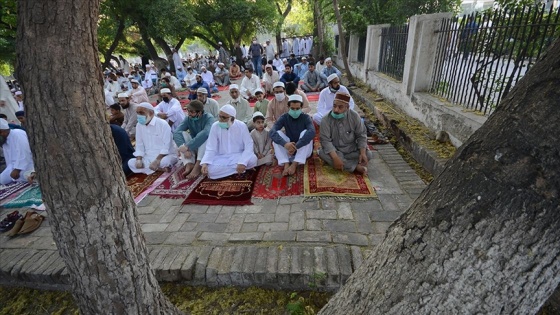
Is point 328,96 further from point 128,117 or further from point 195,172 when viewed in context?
point 128,117

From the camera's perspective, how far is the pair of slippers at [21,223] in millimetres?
3059

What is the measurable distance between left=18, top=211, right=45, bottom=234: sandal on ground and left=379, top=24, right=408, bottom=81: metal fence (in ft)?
21.3

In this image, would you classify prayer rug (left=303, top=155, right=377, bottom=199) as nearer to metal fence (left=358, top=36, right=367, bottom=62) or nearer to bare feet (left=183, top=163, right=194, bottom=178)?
bare feet (left=183, top=163, right=194, bottom=178)

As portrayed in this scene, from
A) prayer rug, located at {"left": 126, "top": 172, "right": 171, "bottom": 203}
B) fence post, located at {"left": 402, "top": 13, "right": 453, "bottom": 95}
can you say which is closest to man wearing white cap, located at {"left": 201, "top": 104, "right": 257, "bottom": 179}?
prayer rug, located at {"left": 126, "top": 172, "right": 171, "bottom": 203}

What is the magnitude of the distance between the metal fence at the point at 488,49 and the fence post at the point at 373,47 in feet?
11.3

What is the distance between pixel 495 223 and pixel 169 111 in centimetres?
628

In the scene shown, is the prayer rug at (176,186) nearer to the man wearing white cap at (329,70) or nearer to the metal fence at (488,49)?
the metal fence at (488,49)

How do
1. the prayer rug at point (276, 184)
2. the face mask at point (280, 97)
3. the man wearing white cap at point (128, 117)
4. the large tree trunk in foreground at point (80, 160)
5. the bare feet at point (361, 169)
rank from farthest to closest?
the man wearing white cap at point (128, 117) < the face mask at point (280, 97) < the bare feet at point (361, 169) < the prayer rug at point (276, 184) < the large tree trunk in foreground at point (80, 160)

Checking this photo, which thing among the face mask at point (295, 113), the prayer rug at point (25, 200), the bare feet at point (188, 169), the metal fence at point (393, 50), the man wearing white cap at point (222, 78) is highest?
the metal fence at point (393, 50)

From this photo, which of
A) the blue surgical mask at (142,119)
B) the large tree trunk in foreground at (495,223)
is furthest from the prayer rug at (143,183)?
the large tree trunk in foreground at (495,223)

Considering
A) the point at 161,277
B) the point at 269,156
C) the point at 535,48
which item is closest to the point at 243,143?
the point at 269,156

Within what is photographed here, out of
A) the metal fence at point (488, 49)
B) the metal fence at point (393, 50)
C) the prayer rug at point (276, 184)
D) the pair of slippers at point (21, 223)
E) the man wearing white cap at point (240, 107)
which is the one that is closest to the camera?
the metal fence at point (488, 49)

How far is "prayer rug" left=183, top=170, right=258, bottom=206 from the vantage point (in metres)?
3.43

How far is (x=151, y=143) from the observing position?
4648 mm
